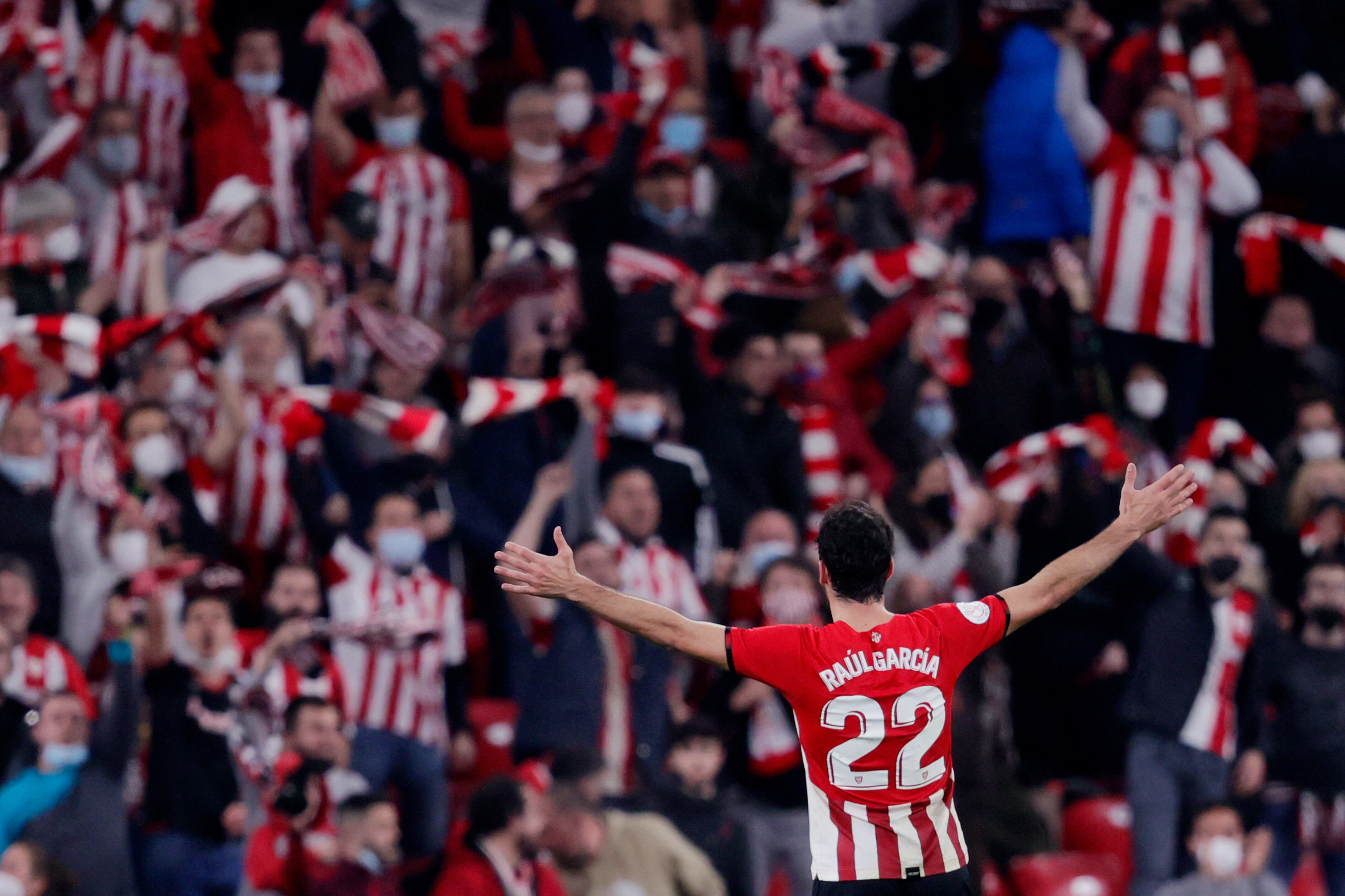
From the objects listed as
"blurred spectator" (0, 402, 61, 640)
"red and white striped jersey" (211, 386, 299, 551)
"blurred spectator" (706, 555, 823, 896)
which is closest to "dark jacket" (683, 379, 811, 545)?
"blurred spectator" (706, 555, 823, 896)

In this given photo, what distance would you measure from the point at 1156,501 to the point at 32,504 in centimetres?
478

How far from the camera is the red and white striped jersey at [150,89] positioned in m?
10.2

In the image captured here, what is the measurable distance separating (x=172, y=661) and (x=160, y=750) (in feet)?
1.14

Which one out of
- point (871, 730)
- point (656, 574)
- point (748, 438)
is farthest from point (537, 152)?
point (871, 730)

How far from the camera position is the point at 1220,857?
8.26 m

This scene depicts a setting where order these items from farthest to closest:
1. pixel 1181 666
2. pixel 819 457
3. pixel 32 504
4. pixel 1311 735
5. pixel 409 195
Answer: pixel 409 195, pixel 819 457, pixel 1311 735, pixel 1181 666, pixel 32 504

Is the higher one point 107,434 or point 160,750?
point 107,434

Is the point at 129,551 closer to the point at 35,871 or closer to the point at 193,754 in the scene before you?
the point at 193,754

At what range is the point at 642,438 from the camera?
360 inches

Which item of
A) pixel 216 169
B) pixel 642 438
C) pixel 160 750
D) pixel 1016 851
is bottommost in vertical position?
pixel 1016 851

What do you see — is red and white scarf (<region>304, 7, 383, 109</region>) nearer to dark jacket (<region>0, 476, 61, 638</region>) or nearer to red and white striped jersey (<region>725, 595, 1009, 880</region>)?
dark jacket (<region>0, 476, 61, 638</region>)

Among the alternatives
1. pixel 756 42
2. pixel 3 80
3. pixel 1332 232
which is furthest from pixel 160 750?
pixel 1332 232

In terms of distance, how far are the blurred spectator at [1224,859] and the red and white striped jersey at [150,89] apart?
5.52 metres

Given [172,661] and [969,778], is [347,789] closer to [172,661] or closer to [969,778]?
[172,661]
